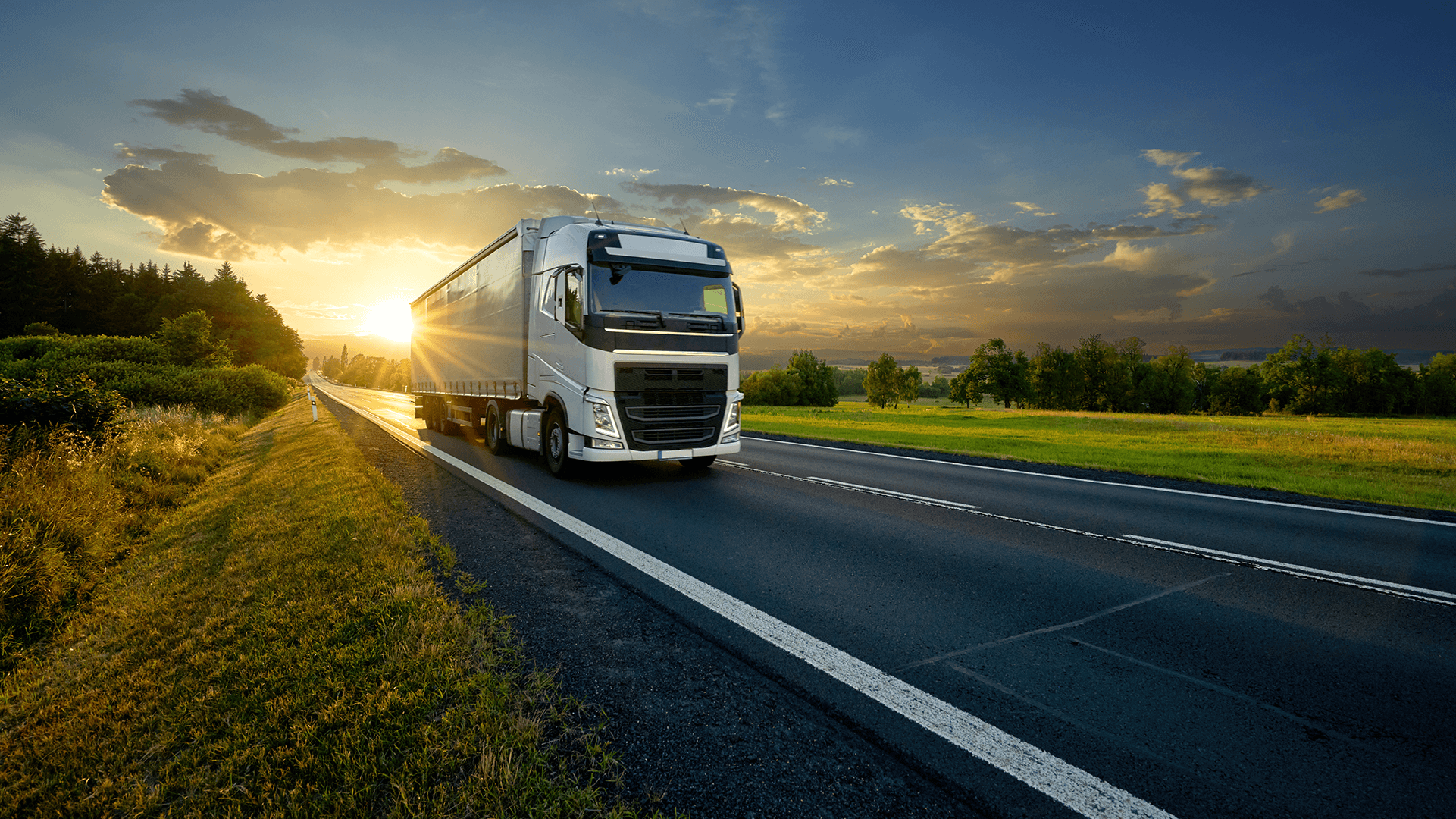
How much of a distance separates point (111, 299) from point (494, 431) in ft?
247

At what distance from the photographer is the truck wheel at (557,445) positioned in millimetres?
9414

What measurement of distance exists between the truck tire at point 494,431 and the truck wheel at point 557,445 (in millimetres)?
2558

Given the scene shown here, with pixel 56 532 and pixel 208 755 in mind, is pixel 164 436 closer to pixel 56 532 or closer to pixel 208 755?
pixel 56 532

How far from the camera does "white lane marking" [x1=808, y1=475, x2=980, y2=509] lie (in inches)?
297

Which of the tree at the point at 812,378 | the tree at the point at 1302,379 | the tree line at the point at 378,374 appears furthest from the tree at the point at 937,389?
the tree line at the point at 378,374

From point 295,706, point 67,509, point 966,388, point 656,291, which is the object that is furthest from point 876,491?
point 966,388

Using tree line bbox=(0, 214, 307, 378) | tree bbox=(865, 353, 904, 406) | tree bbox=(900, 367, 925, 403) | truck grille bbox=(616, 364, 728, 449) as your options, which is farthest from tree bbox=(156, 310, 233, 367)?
tree bbox=(900, 367, 925, 403)

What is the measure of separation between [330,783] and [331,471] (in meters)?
8.67

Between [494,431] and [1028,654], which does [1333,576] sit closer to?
[1028,654]

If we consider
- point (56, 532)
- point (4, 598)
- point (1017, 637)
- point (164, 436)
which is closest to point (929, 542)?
point (1017, 637)

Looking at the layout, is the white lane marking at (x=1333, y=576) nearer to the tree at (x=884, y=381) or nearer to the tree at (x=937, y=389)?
the tree at (x=884, y=381)

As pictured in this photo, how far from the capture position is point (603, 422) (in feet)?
28.6

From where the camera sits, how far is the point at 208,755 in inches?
102

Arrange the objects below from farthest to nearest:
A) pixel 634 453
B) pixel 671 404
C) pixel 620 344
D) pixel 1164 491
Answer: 1. pixel 671 404
2. pixel 1164 491
3. pixel 634 453
4. pixel 620 344
